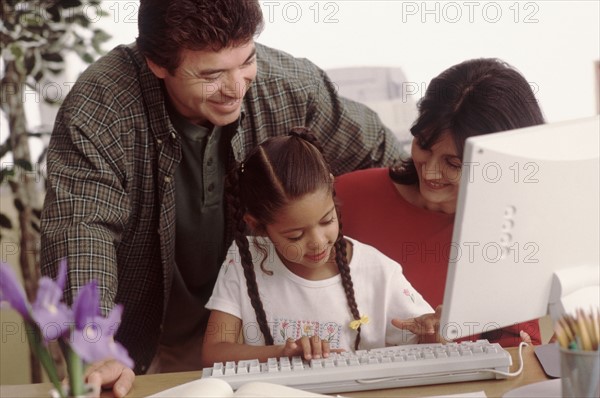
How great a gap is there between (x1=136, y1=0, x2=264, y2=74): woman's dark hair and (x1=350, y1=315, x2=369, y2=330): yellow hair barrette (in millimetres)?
576

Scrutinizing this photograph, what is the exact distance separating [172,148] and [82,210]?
0.26m

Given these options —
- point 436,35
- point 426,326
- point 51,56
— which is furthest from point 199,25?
point 436,35

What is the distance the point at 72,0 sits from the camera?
2.31 metres

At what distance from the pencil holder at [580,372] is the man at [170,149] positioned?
32.9 inches

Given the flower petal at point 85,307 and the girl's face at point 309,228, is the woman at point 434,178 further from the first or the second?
the flower petal at point 85,307

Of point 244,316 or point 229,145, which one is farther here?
point 229,145

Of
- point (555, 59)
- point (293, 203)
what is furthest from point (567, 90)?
point (293, 203)

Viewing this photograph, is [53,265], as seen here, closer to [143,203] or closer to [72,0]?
[143,203]

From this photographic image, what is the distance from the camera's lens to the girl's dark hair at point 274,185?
1.38m

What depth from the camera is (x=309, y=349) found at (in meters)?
1.15

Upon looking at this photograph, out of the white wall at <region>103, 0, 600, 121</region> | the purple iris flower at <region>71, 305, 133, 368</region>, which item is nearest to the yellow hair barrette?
the purple iris flower at <region>71, 305, 133, 368</region>

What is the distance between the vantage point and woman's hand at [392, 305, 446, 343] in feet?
4.00

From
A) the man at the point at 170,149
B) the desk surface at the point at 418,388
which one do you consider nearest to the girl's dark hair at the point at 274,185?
the man at the point at 170,149

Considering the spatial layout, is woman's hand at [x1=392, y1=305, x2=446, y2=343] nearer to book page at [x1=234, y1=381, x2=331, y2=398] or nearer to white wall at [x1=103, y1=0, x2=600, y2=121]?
book page at [x1=234, y1=381, x2=331, y2=398]
